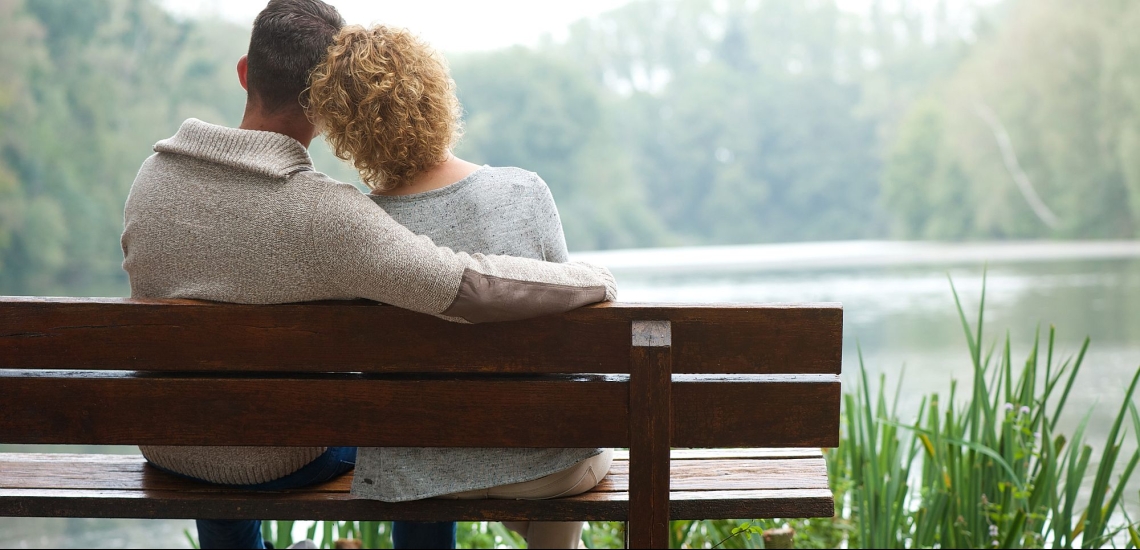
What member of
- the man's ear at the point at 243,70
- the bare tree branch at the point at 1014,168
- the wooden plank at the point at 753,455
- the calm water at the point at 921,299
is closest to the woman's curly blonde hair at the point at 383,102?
the man's ear at the point at 243,70

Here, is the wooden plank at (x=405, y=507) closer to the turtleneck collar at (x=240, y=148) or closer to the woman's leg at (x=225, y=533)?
the woman's leg at (x=225, y=533)

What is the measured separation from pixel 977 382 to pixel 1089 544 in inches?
12.3

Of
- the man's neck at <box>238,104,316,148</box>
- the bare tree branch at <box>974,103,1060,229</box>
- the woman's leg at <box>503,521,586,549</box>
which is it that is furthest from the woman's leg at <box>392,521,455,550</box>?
the bare tree branch at <box>974,103,1060,229</box>

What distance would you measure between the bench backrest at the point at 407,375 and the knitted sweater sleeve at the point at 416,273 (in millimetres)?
26

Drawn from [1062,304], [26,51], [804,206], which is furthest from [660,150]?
[1062,304]

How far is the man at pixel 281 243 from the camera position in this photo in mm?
1016

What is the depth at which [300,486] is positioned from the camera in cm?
122

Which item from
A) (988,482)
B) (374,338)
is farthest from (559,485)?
(988,482)

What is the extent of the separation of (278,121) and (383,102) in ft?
0.52

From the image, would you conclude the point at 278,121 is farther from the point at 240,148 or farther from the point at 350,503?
the point at 350,503

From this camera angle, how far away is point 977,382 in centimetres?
167

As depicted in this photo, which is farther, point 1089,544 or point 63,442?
point 1089,544

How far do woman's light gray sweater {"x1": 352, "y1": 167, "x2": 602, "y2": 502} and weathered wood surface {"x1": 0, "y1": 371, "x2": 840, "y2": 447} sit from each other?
0.07 metres

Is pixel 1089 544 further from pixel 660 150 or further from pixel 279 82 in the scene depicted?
pixel 660 150
